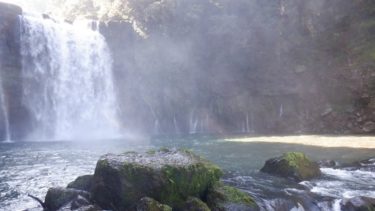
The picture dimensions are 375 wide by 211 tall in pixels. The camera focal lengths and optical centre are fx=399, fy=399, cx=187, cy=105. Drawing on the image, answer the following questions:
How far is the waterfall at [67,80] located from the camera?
45.6m

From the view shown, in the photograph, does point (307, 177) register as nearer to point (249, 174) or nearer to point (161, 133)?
point (249, 174)

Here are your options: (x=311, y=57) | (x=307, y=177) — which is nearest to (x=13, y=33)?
(x=311, y=57)

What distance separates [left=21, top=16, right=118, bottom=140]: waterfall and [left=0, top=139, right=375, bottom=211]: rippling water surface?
1282 cm

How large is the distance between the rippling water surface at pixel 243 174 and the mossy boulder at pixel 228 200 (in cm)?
84

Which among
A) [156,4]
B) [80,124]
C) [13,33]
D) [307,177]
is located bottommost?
[307,177]

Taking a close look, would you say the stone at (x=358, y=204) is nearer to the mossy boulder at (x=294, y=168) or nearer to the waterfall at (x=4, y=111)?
the mossy boulder at (x=294, y=168)

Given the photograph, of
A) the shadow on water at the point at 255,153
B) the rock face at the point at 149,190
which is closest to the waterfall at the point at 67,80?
the shadow on water at the point at 255,153

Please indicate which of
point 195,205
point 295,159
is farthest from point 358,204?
point 195,205

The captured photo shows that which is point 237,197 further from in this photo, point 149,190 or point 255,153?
point 255,153

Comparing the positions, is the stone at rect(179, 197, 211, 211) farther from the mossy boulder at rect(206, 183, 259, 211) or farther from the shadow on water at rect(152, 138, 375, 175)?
the shadow on water at rect(152, 138, 375, 175)

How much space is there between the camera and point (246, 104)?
49.7 meters

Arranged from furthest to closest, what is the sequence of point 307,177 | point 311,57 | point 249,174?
point 311,57
point 249,174
point 307,177

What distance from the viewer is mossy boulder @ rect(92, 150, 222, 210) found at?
552 inches

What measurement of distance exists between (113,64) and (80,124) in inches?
372
